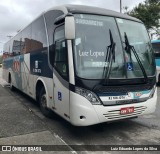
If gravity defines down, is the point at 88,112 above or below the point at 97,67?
below

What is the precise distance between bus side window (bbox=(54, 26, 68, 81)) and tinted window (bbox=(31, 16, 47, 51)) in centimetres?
96

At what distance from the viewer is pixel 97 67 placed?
480 centimetres

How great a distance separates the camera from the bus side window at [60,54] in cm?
498

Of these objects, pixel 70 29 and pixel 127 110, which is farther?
pixel 127 110

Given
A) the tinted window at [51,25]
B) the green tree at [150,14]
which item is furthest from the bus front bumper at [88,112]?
the green tree at [150,14]

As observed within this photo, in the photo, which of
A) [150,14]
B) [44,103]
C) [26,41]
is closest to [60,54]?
[44,103]

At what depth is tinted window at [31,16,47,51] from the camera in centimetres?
666

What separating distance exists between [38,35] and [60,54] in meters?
2.21

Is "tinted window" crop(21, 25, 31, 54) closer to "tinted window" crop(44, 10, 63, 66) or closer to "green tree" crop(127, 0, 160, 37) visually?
"tinted window" crop(44, 10, 63, 66)

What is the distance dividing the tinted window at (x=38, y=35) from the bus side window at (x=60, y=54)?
3.15 feet

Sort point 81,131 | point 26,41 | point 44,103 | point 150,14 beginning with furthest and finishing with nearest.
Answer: point 150,14
point 26,41
point 44,103
point 81,131

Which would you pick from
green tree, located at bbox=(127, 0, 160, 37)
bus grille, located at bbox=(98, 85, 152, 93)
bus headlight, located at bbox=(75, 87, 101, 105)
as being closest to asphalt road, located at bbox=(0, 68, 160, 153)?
bus headlight, located at bbox=(75, 87, 101, 105)

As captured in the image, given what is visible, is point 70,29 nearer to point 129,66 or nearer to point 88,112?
point 129,66

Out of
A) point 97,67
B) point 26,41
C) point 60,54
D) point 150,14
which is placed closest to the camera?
point 97,67
